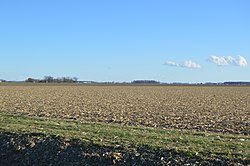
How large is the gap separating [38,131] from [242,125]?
9.80 meters

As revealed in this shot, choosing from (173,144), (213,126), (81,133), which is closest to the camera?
(173,144)

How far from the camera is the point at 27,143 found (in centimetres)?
1330

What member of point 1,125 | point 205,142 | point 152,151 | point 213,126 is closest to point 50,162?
point 152,151

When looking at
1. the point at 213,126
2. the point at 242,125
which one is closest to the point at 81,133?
the point at 213,126

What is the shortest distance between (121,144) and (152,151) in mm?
1252

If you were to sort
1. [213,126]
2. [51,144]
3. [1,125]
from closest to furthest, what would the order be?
[51,144] → [1,125] → [213,126]

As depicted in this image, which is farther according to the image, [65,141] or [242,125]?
[242,125]

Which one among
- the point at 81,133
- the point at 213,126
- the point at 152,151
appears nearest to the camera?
the point at 152,151

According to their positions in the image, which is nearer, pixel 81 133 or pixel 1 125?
pixel 81 133

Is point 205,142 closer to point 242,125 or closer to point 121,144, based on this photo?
point 121,144

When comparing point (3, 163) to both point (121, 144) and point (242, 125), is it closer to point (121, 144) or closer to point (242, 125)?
point (121, 144)

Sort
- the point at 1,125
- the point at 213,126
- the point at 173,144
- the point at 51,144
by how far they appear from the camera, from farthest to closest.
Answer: the point at 213,126 → the point at 1,125 → the point at 51,144 → the point at 173,144

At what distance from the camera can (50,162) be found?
38.6 ft

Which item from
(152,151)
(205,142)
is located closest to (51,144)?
(152,151)
